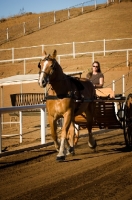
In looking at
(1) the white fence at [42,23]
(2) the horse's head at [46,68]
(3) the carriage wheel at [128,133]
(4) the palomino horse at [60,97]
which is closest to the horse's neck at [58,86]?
(4) the palomino horse at [60,97]

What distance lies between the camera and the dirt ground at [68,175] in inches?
253

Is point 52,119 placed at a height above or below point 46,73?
below

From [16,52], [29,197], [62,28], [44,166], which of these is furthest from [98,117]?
[62,28]

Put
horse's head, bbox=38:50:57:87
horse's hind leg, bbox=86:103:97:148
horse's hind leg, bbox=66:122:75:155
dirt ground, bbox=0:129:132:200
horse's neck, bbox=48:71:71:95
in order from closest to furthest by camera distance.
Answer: dirt ground, bbox=0:129:132:200 < horse's head, bbox=38:50:57:87 < horse's neck, bbox=48:71:71:95 < horse's hind leg, bbox=66:122:75:155 < horse's hind leg, bbox=86:103:97:148

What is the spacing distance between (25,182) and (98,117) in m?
4.73

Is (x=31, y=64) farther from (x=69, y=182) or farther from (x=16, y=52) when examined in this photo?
(x=69, y=182)

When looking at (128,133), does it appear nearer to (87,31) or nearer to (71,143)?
(71,143)

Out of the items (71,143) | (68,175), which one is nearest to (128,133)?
(71,143)

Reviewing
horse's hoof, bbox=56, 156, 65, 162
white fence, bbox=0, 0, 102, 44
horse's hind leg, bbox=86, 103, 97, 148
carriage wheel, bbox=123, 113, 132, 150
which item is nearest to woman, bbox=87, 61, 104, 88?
horse's hind leg, bbox=86, 103, 97, 148

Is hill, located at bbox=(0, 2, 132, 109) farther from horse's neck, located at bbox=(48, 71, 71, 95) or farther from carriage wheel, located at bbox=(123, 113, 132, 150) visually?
horse's neck, located at bbox=(48, 71, 71, 95)

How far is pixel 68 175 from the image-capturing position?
25.4ft

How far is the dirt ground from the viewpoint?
6.43 metres

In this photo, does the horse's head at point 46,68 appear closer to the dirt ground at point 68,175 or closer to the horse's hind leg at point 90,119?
the dirt ground at point 68,175

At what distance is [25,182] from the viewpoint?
729cm
